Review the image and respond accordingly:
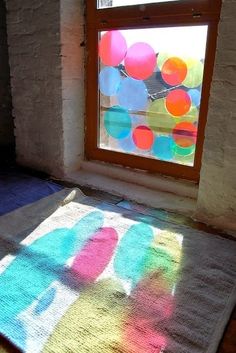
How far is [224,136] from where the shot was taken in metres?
1.53

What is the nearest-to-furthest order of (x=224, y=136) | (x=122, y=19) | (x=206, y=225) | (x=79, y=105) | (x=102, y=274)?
(x=102, y=274)
(x=224, y=136)
(x=206, y=225)
(x=122, y=19)
(x=79, y=105)

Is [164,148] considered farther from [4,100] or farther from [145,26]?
[4,100]

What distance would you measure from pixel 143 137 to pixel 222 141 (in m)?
0.62

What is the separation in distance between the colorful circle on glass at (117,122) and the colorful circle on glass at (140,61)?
261 millimetres

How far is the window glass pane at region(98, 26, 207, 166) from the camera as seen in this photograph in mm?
1753

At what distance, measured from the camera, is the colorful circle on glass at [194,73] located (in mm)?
1720

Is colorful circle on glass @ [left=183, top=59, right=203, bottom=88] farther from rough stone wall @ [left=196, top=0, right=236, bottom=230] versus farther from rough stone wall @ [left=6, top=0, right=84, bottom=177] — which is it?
rough stone wall @ [left=6, top=0, right=84, bottom=177]

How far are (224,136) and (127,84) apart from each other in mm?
770

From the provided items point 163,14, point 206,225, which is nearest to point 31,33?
point 163,14

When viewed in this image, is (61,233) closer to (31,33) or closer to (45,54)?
(45,54)

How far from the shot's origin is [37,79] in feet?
7.23

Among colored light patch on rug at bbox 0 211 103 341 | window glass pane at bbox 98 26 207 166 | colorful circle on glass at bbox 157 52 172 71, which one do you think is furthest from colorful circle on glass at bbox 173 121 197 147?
colored light patch on rug at bbox 0 211 103 341

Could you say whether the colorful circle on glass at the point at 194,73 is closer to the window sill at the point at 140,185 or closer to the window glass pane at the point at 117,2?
the window glass pane at the point at 117,2

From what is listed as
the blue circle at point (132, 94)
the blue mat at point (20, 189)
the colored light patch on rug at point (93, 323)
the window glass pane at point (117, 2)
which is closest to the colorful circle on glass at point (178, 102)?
the blue circle at point (132, 94)
